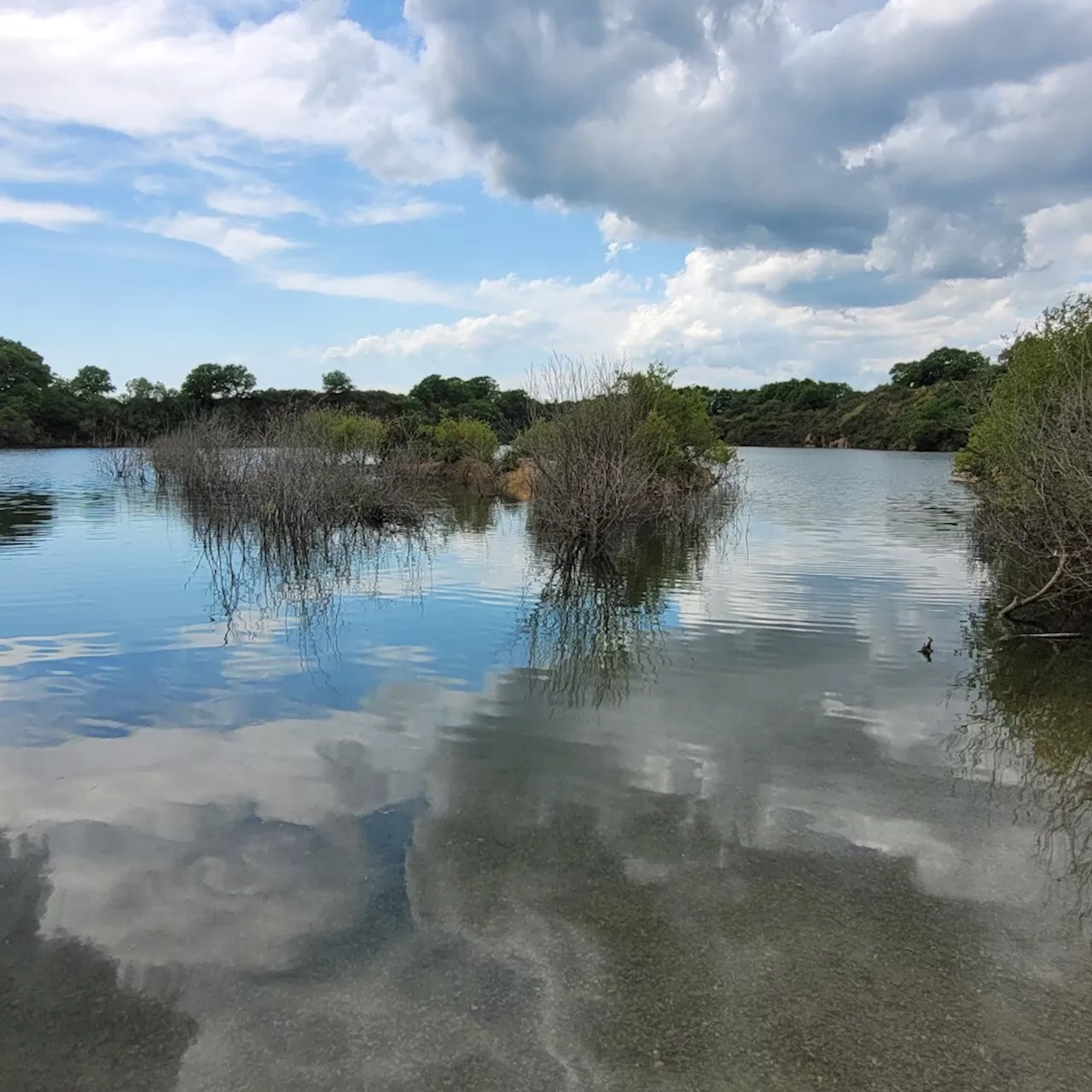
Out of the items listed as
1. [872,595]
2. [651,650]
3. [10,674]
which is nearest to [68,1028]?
[10,674]

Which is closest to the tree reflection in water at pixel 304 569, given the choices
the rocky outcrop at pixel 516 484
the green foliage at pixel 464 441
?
the rocky outcrop at pixel 516 484

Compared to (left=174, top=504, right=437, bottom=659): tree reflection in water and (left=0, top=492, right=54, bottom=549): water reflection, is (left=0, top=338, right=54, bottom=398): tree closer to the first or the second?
(left=0, top=492, right=54, bottom=549): water reflection

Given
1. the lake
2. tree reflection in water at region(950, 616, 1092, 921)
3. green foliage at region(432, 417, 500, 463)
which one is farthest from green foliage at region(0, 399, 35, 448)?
tree reflection in water at region(950, 616, 1092, 921)

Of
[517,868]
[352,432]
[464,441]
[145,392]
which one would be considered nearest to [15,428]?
[145,392]

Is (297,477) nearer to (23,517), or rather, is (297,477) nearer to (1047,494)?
(23,517)

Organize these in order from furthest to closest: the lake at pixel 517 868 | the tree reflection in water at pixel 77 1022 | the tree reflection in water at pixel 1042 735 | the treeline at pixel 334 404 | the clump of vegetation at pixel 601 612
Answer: the treeline at pixel 334 404 < the clump of vegetation at pixel 601 612 < the tree reflection in water at pixel 1042 735 < the lake at pixel 517 868 < the tree reflection in water at pixel 77 1022

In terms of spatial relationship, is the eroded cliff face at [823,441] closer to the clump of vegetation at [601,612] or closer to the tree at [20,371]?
the tree at [20,371]

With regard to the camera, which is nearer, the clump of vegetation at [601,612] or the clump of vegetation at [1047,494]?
the clump of vegetation at [601,612]

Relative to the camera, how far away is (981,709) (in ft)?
29.5

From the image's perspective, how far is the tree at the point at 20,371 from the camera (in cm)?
10469

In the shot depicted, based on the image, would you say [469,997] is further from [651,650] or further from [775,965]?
[651,650]

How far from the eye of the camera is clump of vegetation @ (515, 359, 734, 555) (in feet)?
66.0

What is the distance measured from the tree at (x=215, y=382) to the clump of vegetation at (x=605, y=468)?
295ft

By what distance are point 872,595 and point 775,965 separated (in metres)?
12.4
